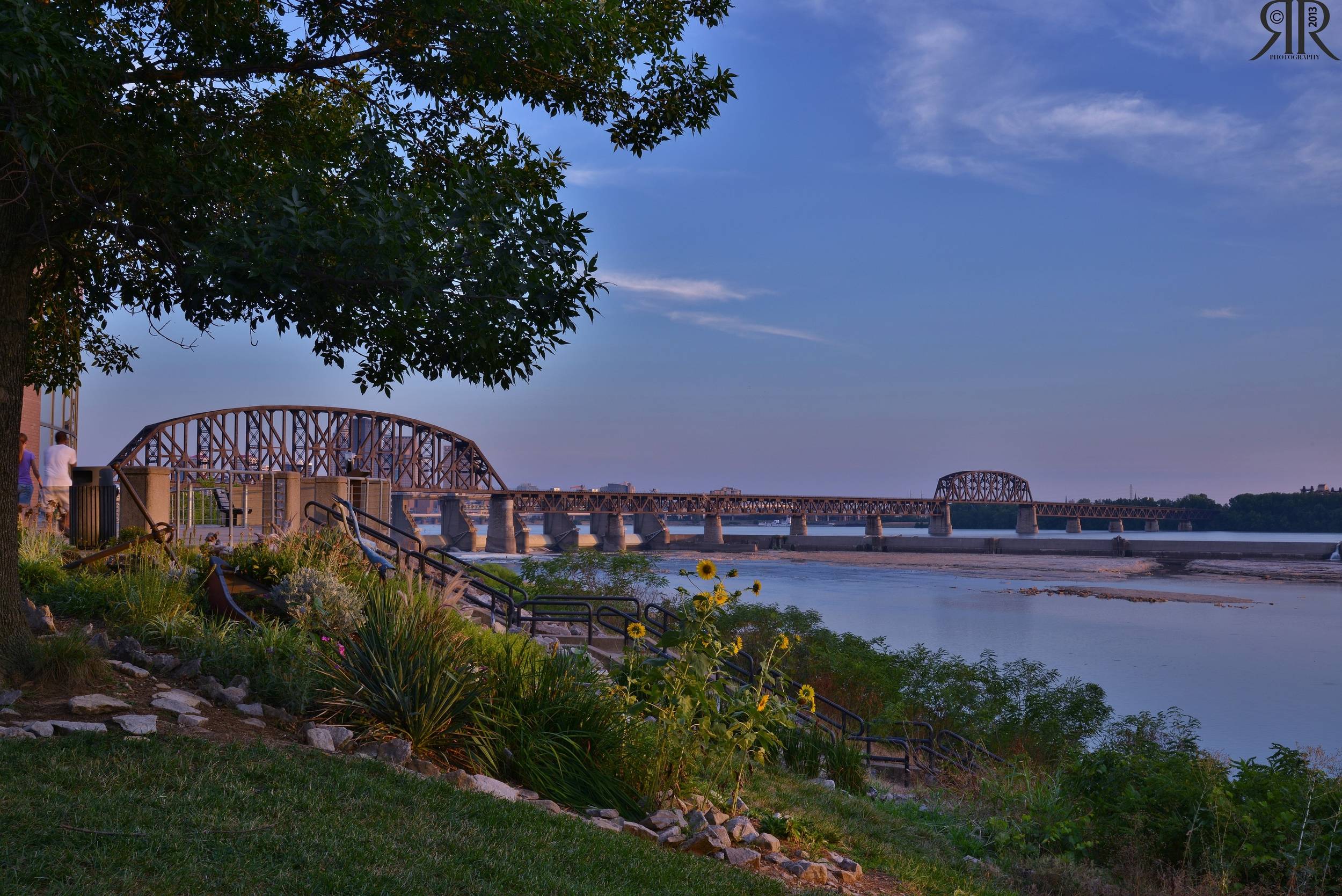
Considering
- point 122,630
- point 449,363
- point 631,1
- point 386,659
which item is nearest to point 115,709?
point 386,659

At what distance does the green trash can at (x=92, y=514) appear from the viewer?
1441 centimetres

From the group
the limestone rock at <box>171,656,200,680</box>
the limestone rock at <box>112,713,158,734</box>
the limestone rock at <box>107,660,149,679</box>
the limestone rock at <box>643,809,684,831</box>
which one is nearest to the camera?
the limestone rock at <box>112,713,158,734</box>

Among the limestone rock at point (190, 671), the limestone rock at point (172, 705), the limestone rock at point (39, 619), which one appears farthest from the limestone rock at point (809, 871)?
the limestone rock at point (39, 619)

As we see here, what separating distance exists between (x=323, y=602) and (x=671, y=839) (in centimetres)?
461

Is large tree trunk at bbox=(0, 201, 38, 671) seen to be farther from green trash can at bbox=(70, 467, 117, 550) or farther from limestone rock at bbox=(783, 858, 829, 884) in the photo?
green trash can at bbox=(70, 467, 117, 550)

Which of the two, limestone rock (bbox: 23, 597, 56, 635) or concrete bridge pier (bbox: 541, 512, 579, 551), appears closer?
limestone rock (bbox: 23, 597, 56, 635)

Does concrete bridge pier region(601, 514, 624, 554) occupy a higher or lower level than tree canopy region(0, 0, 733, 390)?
lower

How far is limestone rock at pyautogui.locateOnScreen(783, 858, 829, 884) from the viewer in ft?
19.9

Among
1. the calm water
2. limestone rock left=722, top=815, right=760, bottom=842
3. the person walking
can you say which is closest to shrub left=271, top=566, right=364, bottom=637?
limestone rock left=722, top=815, right=760, bottom=842

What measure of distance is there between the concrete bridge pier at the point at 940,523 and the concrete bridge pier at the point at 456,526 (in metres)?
84.4

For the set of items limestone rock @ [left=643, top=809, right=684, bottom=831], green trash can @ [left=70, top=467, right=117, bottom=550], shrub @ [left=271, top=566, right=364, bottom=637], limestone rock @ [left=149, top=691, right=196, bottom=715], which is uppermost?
green trash can @ [left=70, top=467, right=117, bottom=550]

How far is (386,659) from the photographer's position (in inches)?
282

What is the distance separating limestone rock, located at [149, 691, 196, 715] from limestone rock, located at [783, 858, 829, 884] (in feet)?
14.1

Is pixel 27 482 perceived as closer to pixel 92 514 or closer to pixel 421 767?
pixel 92 514
